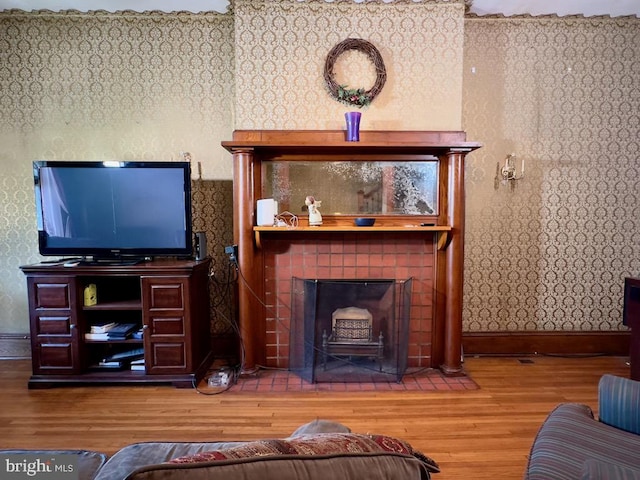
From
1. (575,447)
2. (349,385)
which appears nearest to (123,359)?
(349,385)

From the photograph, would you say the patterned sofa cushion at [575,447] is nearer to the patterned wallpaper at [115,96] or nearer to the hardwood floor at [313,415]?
the hardwood floor at [313,415]

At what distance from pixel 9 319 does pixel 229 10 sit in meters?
3.33

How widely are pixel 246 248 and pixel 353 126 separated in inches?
48.5

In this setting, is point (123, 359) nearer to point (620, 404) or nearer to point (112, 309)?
point (112, 309)

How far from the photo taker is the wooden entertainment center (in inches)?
106

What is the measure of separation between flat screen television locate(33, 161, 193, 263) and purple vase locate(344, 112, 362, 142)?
1.24 metres

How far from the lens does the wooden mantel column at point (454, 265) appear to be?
2.83m


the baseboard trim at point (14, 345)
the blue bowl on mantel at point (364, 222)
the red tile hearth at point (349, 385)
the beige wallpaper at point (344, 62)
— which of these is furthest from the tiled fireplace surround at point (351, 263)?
the baseboard trim at point (14, 345)

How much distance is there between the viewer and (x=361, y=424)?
7.41ft

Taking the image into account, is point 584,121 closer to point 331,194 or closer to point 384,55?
point 384,55

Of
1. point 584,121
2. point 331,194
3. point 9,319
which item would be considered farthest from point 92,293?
point 584,121

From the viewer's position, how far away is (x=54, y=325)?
2.73 metres

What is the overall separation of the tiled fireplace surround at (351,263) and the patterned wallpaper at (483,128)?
0.58 m

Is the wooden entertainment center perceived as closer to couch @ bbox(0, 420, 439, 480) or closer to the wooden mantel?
the wooden mantel
